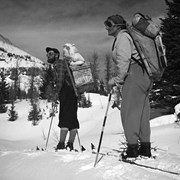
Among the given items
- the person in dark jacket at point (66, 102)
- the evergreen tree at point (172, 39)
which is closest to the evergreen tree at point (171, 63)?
the evergreen tree at point (172, 39)

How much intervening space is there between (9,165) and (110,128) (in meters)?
10.2

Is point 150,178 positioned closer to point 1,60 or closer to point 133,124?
point 133,124

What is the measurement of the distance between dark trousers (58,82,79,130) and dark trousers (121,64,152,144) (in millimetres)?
1527

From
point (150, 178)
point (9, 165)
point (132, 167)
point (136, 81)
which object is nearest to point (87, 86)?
point (136, 81)

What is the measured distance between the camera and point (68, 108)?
14.6ft

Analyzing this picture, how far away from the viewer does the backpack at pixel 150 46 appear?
2947mm

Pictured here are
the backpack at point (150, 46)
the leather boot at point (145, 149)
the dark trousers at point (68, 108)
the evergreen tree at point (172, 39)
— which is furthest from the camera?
the evergreen tree at point (172, 39)

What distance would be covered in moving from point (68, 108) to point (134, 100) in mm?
1694

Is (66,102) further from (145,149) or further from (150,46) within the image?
(150,46)

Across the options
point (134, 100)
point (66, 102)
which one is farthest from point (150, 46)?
point (66, 102)

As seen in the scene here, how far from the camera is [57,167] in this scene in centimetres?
286

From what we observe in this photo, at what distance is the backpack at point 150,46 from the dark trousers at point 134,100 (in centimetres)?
11

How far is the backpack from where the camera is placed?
295cm

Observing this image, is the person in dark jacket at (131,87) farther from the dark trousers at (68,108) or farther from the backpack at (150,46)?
the dark trousers at (68,108)
